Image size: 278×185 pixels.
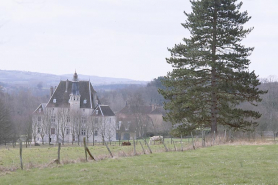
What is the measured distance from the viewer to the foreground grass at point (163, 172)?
15617 millimetres

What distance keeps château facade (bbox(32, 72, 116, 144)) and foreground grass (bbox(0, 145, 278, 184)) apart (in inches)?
2378

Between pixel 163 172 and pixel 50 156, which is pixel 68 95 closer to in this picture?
pixel 50 156

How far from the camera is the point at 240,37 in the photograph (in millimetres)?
40000

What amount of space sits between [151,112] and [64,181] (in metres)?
112

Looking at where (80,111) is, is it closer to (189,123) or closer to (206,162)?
(189,123)

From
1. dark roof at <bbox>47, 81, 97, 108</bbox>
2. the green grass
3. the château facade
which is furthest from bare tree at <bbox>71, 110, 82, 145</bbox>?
the green grass

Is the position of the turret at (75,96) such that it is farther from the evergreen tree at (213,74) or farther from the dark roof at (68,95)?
the evergreen tree at (213,74)

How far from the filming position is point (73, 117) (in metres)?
88.1

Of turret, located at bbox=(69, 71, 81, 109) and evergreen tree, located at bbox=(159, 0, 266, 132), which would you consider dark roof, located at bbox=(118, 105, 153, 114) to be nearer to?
turret, located at bbox=(69, 71, 81, 109)

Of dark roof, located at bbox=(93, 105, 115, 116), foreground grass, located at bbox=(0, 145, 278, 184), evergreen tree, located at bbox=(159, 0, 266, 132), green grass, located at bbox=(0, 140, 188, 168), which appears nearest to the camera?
foreground grass, located at bbox=(0, 145, 278, 184)

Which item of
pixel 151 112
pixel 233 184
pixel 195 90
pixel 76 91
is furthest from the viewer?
pixel 151 112

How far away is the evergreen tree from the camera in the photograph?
38906 mm

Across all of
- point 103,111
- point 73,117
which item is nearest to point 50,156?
point 73,117

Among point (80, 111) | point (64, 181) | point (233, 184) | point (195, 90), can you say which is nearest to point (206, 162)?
point (233, 184)
